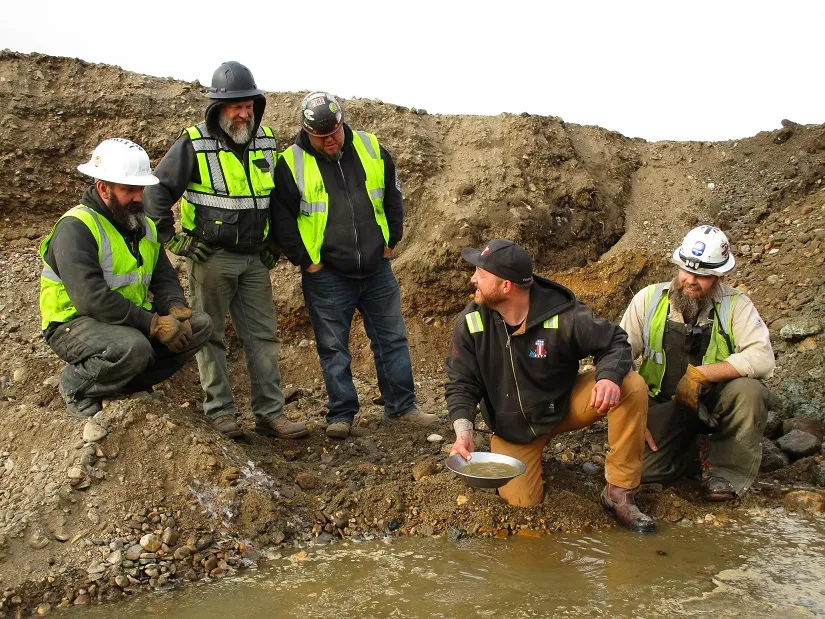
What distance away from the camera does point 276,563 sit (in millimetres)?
4484

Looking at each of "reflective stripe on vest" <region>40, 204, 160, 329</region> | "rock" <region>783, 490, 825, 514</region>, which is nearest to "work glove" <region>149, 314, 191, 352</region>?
"reflective stripe on vest" <region>40, 204, 160, 329</region>

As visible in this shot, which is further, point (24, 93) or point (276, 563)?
point (24, 93)

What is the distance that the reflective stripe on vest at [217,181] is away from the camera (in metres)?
5.36

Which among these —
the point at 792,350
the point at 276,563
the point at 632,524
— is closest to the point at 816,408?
the point at 792,350

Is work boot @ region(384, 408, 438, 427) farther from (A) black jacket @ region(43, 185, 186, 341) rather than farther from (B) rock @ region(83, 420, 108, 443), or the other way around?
(B) rock @ region(83, 420, 108, 443)

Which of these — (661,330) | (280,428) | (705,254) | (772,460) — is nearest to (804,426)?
(772,460)

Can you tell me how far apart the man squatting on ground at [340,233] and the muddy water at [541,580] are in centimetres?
152

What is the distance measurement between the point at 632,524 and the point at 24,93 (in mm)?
7754

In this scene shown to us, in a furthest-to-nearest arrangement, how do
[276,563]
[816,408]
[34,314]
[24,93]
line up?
[24,93]
[34,314]
[816,408]
[276,563]

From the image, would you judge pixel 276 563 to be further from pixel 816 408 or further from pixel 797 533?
pixel 816 408

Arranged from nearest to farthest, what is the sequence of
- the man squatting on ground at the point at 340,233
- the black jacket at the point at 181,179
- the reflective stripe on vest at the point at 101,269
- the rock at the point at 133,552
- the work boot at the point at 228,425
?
the rock at the point at 133,552 → the reflective stripe on vest at the point at 101,269 → the black jacket at the point at 181,179 → the work boot at the point at 228,425 → the man squatting on ground at the point at 340,233

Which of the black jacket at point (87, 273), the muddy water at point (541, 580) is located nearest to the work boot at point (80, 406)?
the black jacket at point (87, 273)

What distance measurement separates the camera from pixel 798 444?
5.92 metres

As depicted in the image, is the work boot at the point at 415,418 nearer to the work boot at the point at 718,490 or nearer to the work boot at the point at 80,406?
the work boot at the point at 718,490
